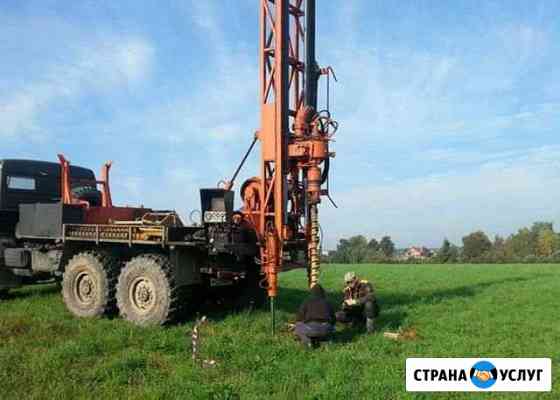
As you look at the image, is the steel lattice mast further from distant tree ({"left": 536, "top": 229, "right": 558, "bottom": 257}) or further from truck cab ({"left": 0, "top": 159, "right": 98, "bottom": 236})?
distant tree ({"left": 536, "top": 229, "right": 558, "bottom": 257})

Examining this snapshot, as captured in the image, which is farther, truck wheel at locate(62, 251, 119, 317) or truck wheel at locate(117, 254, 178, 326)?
truck wheel at locate(62, 251, 119, 317)

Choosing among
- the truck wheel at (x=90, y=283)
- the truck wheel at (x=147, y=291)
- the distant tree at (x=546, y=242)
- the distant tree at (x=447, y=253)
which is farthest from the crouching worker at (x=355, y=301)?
the distant tree at (x=546, y=242)

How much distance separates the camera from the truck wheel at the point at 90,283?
10.2 metres

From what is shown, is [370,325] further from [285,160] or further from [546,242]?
[546,242]

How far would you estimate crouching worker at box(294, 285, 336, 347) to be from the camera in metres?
8.02

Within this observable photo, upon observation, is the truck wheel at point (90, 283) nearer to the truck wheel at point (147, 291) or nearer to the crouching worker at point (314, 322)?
the truck wheel at point (147, 291)

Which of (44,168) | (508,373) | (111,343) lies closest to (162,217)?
(111,343)

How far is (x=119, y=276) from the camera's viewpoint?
9953 mm

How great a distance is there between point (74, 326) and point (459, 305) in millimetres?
8444

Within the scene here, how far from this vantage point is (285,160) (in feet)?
33.4

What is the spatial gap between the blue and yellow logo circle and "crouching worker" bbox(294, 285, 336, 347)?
2221 mm

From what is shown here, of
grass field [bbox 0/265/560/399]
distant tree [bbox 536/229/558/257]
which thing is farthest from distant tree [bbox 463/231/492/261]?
grass field [bbox 0/265/560/399]

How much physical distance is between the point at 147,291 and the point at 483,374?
5761 mm

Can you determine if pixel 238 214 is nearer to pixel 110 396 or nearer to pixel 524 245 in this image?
pixel 110 396
